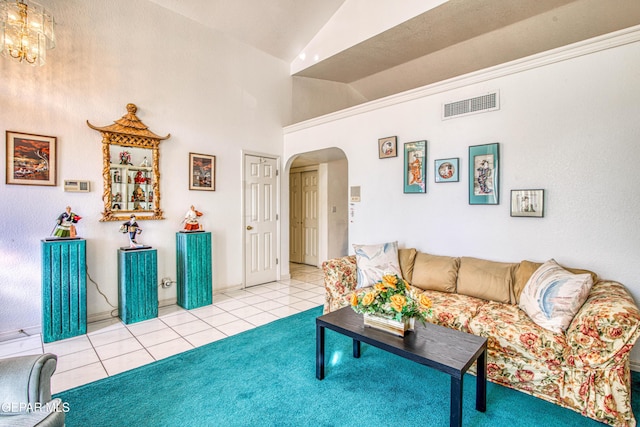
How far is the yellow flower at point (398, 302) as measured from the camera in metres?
1.96

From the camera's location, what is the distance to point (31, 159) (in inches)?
120

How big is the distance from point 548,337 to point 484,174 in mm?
1594

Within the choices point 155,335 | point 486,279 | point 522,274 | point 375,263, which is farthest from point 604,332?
point 155,335

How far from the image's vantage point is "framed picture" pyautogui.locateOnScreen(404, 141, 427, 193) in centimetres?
351

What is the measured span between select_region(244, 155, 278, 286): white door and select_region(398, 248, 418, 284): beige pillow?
2.44 m

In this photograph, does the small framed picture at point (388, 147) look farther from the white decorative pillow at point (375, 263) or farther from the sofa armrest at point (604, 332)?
the sofa armrest at point (604, 332)

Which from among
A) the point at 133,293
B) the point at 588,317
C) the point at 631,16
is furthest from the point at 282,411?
the point at 631,16

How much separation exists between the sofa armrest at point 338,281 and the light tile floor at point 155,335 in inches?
27.3

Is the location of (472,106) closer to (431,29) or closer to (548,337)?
(431,29)

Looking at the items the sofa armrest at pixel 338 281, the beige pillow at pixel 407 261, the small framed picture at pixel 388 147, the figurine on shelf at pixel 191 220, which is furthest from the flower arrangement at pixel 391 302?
the figurine on shelf at pixel 191 220

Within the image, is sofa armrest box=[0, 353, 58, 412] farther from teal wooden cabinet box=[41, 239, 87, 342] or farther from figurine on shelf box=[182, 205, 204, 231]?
figurine on shelf box=[182, 205, 204, 231]

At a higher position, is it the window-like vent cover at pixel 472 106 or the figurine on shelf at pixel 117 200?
the window-like vent cover at pixel 472 106

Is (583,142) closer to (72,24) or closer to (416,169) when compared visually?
(416,169)

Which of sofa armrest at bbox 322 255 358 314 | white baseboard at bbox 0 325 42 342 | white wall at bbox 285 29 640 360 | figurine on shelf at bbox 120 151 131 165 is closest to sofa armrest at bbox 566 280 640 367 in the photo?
white wall at bbox 285 29 640 360
